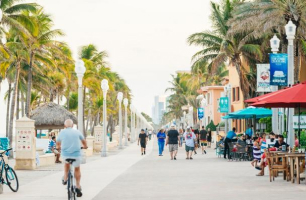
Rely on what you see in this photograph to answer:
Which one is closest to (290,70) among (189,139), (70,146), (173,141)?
(189,139)

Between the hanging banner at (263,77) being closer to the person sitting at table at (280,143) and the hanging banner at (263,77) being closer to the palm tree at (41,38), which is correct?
the person sitting at table at (280,143)

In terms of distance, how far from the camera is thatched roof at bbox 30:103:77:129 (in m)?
45.8

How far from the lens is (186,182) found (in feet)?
54.2

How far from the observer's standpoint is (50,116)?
45938 millimetres

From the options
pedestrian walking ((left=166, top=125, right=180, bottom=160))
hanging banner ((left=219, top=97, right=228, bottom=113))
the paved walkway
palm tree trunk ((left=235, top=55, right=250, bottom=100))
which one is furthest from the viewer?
palm tree trunk ((left=235, top=55, right=250, bottom=100))

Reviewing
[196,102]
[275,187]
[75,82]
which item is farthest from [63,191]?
[196,102]

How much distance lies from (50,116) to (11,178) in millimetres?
31894

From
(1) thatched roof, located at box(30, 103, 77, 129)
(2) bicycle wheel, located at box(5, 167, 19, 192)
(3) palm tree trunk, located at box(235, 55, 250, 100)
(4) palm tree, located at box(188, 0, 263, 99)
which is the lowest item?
(2) bicycle wheel, located at box(5, 167, 19, 192)

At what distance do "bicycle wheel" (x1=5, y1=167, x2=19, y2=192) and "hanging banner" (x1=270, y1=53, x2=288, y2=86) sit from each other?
10757 mm

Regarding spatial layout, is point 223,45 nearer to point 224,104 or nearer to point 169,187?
point 224,104

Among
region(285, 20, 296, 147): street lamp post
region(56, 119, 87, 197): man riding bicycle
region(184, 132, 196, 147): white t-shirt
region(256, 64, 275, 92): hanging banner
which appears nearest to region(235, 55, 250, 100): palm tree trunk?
region(184, 132, 196, 147): white t-shirt

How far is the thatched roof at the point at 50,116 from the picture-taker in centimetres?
4575

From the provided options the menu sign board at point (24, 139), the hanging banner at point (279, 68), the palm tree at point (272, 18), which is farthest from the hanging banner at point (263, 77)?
the palm tree at point (272, 18)

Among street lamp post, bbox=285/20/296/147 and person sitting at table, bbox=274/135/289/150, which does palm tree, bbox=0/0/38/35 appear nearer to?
street lamp post, bbox=285/20/296/147
